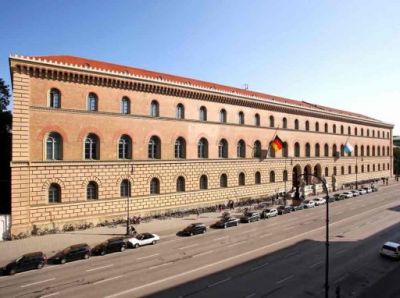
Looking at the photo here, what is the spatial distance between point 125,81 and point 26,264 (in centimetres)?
2149

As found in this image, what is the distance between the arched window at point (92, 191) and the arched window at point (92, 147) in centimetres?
279

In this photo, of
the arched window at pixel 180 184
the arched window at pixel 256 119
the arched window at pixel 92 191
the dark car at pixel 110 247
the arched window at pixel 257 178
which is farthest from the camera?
the arched window at pixel 256 119

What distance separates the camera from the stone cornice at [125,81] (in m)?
32.4

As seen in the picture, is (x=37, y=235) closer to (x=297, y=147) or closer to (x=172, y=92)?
(x=172, y=92)

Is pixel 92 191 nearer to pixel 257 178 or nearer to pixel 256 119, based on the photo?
pixel 257 178

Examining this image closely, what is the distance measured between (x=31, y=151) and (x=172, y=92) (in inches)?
694

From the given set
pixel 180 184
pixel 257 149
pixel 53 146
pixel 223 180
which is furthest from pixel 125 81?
pixel 257 149

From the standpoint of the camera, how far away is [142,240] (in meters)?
30.0

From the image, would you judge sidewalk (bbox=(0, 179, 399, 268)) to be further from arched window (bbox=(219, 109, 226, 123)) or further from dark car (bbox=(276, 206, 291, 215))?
arched window (bbox=(219, 109, 226, 123))

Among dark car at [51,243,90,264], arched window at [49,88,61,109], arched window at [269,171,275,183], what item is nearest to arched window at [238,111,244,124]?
arched window at [269,171,275,183]

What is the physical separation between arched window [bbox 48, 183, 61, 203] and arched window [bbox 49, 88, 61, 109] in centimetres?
787

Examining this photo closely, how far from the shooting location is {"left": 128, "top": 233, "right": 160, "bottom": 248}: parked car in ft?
96.4

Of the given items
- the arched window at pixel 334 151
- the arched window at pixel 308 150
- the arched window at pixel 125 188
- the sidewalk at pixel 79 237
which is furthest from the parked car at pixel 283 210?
the arched window at pixel 334 151

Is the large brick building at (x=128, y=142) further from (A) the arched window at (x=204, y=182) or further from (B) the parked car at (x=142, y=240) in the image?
(B) the parked car at (x=142, y=240)
